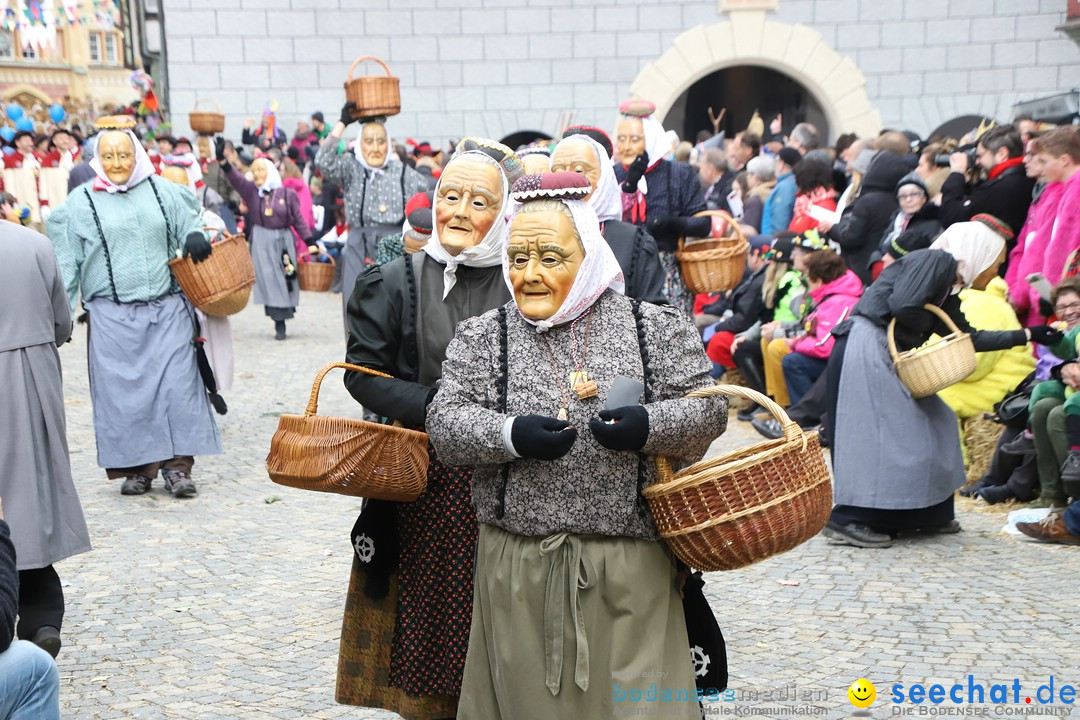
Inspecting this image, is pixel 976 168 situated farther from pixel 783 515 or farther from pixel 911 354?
pixel 783 515

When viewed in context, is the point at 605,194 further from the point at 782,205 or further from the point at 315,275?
the point at 315,275

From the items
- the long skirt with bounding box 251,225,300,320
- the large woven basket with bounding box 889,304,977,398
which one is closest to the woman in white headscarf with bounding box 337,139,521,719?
the large woven basket with bounding box 889,304,977,398

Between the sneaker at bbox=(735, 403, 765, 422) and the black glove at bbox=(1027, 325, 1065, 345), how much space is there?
10.4 feet

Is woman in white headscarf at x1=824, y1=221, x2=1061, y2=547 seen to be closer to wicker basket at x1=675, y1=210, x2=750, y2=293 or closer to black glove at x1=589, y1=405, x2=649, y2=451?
wicker basket at x1=675, y1=210, x2=750, y2=293

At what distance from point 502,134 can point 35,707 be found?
17630 mm

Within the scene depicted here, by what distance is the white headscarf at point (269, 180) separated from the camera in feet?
44.6

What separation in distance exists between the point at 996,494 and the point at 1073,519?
2.97 feet

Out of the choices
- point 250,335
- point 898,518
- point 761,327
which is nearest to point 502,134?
point 250,335

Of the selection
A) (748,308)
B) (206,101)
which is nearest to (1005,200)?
(748,308)

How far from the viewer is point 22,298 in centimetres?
464

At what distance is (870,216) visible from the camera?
9.29 meters

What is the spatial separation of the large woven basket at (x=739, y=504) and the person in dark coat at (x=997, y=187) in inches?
Answer: 242

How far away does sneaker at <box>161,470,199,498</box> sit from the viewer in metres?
7.33

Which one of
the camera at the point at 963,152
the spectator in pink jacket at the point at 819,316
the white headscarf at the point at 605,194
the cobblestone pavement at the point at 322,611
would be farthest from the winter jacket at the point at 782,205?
the white headscarf at the point at 605,194
